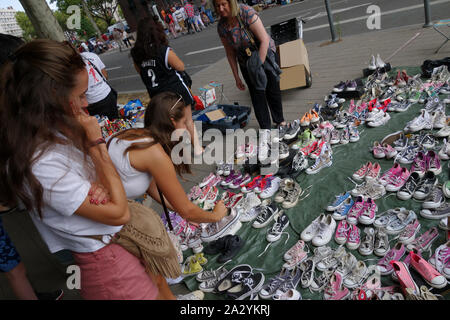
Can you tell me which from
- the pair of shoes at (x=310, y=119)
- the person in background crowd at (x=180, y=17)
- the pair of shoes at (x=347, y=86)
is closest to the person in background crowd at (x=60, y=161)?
the pair of shoes at (x=310, y=119)

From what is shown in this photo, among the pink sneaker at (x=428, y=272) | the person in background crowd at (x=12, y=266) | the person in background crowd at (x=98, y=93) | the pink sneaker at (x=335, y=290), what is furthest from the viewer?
the person in background crowd at (x=98, y=93)

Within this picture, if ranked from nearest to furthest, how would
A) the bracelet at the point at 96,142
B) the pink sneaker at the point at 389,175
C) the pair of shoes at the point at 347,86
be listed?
the bracelet at the point at 96,142
the pink sneaker at the point at 389,175
the pair of shoes at the point at 347,86

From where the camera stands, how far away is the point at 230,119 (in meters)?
4.99

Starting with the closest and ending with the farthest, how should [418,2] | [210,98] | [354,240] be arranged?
1. [354,240]
2. [210,98]
3. [418,2]

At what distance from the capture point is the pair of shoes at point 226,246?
276cm

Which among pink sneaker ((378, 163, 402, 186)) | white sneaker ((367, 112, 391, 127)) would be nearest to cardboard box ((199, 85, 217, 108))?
white sneaker ((367, 112, 391, 127))

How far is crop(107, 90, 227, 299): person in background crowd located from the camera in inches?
69.2

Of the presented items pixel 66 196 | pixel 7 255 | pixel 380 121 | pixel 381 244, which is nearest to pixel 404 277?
pixel 381 244

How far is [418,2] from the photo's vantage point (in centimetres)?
889

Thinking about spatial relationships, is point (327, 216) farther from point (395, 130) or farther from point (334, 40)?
point (334, 40)

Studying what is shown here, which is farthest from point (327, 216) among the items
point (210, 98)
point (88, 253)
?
point (210, 98)

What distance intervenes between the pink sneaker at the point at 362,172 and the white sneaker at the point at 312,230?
2.45 feet

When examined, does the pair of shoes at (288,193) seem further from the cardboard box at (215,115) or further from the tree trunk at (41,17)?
the tree trunk at (41,17)

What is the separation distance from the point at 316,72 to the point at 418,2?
5.45 m
